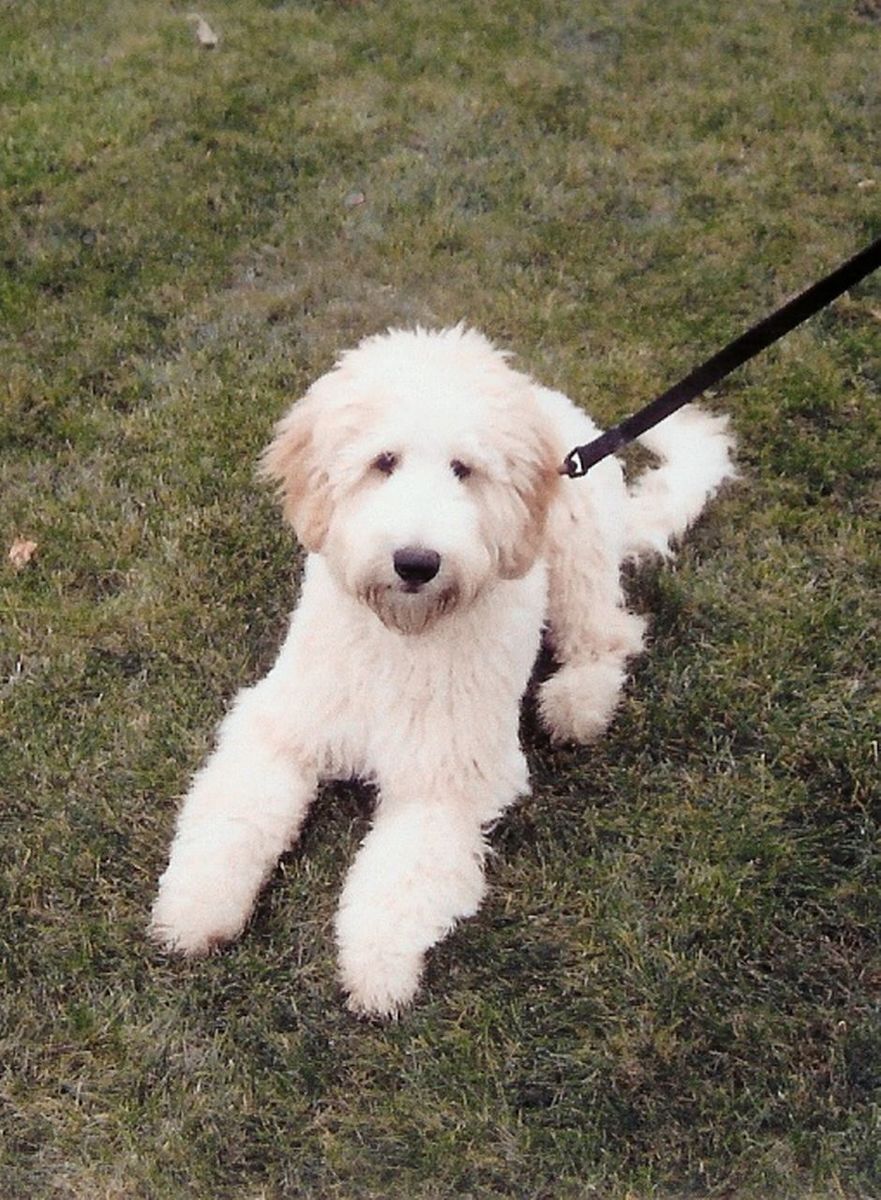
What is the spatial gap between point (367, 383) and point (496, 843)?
1275 millimetres

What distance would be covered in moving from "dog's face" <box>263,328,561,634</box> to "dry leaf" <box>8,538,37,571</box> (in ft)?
4.80

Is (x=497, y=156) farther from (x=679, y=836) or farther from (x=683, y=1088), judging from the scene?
(x=683, y=1088)

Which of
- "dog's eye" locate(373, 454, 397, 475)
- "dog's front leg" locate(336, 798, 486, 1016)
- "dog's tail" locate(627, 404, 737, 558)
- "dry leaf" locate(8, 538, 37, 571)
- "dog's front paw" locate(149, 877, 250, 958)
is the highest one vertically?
"dog's eye" locate(373, 454, 397, 475)

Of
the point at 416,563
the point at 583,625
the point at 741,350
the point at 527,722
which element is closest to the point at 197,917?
the point at 416,563

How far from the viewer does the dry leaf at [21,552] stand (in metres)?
3.66

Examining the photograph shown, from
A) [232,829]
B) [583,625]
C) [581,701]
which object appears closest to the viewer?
[232,829]

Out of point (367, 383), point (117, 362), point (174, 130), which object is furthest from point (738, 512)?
point (174, 130)

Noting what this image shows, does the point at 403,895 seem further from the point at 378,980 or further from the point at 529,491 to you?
the point at 529,491

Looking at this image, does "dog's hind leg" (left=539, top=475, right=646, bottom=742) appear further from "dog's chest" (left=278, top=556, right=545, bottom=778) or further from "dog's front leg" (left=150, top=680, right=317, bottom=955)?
"dog's front leg" (left=150, top=680, right=317, bottom=955)

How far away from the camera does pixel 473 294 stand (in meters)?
4.90

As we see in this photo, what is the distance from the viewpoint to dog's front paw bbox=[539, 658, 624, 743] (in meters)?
3.16

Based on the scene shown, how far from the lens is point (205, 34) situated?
655 centimetres

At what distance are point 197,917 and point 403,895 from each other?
488 millimetres

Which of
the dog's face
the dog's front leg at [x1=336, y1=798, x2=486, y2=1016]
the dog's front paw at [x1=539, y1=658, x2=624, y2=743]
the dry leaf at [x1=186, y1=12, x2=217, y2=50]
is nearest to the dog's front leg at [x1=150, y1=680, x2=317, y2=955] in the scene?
the dog's front leg at [x1=336, y1=798, x2=486, y2=1016]
